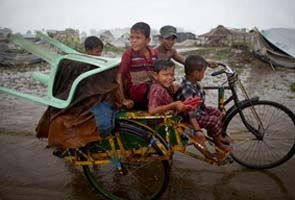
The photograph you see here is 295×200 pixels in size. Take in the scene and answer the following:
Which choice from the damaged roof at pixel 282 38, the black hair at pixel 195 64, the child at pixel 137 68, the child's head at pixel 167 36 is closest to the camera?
the black hair at pixel 195 64

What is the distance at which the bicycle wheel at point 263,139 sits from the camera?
3834 mm

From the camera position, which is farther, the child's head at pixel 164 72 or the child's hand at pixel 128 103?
the child's hand at pixel 128 103

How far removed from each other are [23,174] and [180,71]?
10.5 meters

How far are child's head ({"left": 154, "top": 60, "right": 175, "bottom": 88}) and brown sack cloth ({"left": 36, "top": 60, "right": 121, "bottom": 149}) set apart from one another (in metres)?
0.48

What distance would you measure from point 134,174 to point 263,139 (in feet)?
7.04

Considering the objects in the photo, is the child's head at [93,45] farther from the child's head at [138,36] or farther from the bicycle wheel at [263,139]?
the bicycle wheel at [263,139]

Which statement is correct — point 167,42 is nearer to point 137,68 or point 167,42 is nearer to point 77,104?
point 137,68

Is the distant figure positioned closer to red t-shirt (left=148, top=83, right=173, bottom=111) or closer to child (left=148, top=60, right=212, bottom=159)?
child (left=148, top=60, right=212, bottom=159)

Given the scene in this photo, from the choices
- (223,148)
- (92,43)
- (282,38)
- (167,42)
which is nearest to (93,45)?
(92,43)

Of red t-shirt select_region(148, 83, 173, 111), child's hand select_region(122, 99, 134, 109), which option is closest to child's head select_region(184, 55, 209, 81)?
red t-shirt select_region(148, 83, 173, 111)

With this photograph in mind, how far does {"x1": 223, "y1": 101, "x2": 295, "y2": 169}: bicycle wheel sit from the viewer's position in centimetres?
383

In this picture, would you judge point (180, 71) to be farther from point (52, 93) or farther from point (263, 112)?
point (52, 93)

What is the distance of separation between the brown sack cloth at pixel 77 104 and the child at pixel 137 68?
50 cm

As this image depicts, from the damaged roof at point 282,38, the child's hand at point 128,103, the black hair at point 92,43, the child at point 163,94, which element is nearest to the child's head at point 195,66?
the child at point 163,94
